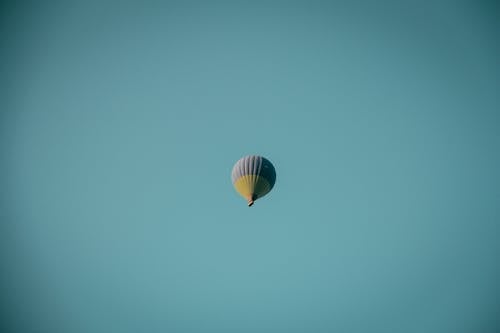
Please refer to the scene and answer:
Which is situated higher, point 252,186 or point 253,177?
point 253,177

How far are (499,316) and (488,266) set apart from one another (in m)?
5.07

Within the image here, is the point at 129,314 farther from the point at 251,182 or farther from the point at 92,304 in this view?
the point at 251,182

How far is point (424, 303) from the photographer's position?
160 feet

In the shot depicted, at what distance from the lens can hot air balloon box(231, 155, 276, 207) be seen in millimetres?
18688

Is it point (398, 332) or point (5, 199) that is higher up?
point (5, 199)

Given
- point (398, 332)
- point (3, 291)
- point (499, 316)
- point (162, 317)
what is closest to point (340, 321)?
point (398, 332)

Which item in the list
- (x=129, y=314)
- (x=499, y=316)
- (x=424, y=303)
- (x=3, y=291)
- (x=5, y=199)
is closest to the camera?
(x=499, y=316)

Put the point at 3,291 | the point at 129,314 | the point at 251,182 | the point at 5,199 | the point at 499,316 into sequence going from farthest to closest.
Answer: the point at 129,314 < the point at 3,291 < the point at 5,199 < the point at 499,316 < the point at 251,182

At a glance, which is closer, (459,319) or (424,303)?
(459,319)

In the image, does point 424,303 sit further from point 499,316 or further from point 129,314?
point 129,314

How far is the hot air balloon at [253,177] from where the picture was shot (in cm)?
1869

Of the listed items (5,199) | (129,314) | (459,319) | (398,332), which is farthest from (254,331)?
(5,199)

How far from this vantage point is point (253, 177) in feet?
61.1

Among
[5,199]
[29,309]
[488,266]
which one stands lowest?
[29,309]
